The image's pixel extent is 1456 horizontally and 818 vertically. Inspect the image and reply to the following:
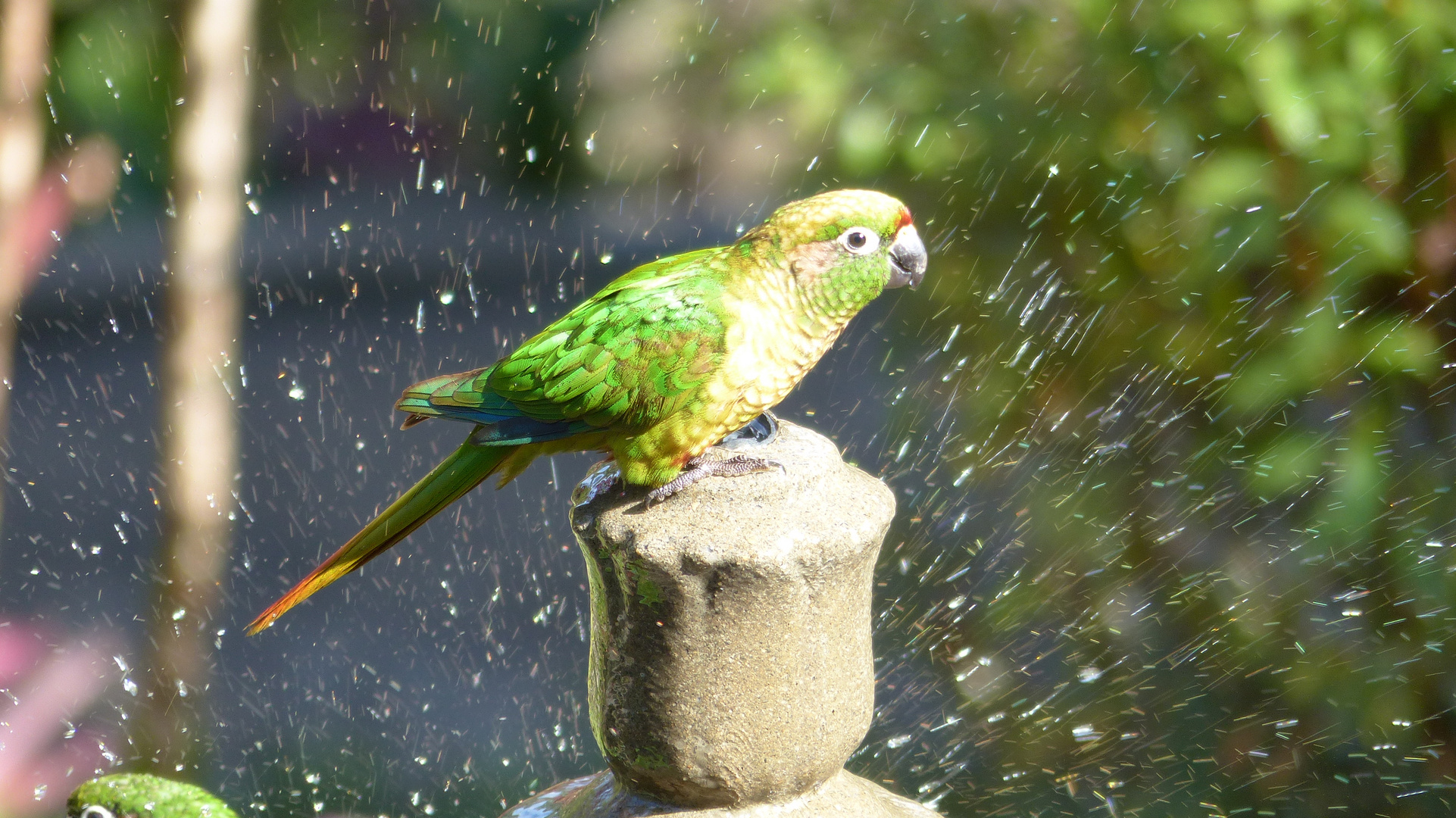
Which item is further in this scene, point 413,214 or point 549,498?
point 413,214

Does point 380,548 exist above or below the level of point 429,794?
above

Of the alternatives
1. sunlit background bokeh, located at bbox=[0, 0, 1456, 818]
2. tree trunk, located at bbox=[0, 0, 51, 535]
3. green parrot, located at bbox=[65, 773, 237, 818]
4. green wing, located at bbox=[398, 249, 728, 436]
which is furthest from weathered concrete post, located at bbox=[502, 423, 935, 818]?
tree trunk, located at bbox=[0, 0, 51, 535]

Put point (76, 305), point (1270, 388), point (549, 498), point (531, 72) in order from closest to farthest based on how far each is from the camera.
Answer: point (1270, 388), point (531, 72), point (549, 498), point (76, 305)

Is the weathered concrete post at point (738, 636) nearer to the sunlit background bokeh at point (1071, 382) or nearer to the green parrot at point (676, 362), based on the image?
the green parrot at point (676, 362)

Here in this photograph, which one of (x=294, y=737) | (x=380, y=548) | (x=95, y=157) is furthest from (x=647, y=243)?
(x=380, y=548)

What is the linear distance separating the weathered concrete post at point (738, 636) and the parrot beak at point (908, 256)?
0.26 metres

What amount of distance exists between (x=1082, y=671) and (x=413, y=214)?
786cm

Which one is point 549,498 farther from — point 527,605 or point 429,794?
point 429,794

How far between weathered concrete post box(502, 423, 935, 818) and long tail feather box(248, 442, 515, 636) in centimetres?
17

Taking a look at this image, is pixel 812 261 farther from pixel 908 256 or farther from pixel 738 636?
pixel 738 636

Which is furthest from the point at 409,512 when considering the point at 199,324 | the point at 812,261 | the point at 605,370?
the point at 199,324

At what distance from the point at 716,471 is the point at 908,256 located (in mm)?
383

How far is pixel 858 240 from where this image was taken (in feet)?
4.73

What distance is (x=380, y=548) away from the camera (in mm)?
1462
